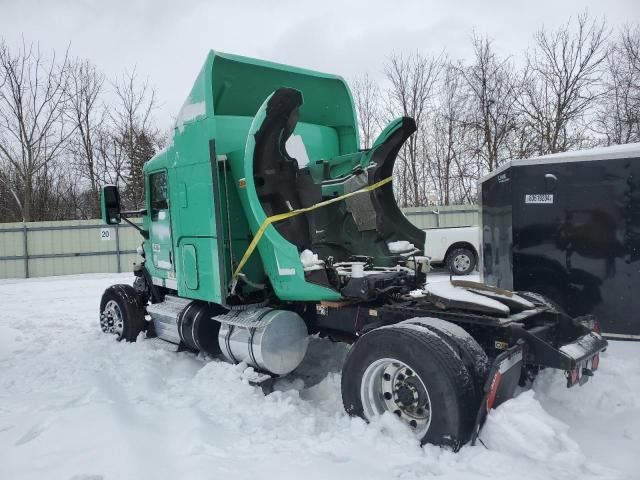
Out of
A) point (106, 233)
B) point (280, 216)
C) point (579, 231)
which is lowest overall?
point (579, 231)

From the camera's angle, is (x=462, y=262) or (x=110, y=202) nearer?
(x=110, y=202)

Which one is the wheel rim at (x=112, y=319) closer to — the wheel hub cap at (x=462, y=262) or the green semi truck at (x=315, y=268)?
the green semi truck at (x=315, y=268)

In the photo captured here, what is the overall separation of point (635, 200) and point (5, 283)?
1703 centimetres

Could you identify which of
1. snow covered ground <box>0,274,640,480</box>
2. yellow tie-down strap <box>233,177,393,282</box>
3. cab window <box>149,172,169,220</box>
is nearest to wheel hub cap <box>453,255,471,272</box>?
snow covered ground <box>0,274,640,480</box>

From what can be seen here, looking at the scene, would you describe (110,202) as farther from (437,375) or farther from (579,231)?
(579,231)

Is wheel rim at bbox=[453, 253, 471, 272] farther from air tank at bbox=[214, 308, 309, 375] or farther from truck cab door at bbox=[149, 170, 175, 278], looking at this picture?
air tank at bbox=[214, 308, 309, 375]

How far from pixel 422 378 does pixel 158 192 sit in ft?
14.4

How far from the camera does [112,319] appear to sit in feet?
23.0

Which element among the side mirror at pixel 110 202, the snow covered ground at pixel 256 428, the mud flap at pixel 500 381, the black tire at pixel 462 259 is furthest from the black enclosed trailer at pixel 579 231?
the black tire at pixel 462 259

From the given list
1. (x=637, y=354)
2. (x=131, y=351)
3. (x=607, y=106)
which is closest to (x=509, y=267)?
(x=637, y=354)

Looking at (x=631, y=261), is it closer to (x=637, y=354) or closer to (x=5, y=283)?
(x=637, y=354)

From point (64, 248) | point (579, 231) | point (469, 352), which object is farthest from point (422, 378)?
point (64, 248)

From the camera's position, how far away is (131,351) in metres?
6.04

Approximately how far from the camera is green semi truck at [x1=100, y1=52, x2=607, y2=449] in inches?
136
